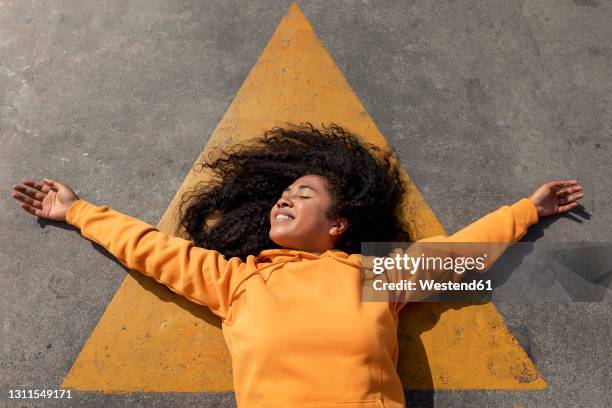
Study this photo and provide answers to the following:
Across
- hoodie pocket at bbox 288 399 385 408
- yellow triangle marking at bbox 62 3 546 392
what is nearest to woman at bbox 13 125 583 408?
hoodie pocket at bbox 288 399 385 408

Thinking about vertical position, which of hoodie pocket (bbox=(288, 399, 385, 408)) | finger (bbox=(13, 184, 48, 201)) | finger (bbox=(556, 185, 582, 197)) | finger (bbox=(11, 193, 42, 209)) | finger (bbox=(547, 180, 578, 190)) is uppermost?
finger (bbox=(547, 180, 578, 190))

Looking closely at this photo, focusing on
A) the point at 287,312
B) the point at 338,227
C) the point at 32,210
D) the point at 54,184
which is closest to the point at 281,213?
the point at 338,227

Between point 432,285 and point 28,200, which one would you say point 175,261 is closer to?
point 28,200

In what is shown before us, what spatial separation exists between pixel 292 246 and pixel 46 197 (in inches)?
59.1

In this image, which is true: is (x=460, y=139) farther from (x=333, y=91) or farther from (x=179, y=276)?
(x=179, y=276)

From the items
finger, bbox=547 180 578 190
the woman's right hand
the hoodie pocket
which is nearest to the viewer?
the hoodie pocket

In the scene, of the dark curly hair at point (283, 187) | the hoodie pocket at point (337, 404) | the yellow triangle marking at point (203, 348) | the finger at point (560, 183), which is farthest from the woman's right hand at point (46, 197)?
the finger at point (560, 183)

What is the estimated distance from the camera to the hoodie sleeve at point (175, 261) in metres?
2.50

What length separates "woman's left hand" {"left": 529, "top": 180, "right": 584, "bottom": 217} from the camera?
292cm

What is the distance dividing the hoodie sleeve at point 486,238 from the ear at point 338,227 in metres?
0.43

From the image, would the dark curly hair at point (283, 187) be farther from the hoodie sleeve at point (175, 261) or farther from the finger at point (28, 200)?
the finger at point (28, 200)

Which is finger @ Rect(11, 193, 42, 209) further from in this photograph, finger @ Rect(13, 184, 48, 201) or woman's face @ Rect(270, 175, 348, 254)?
woman's face @ Rect(270, 175, 348, 254)

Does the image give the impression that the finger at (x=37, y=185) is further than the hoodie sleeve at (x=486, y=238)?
Yes

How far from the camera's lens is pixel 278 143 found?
3.03 metres
